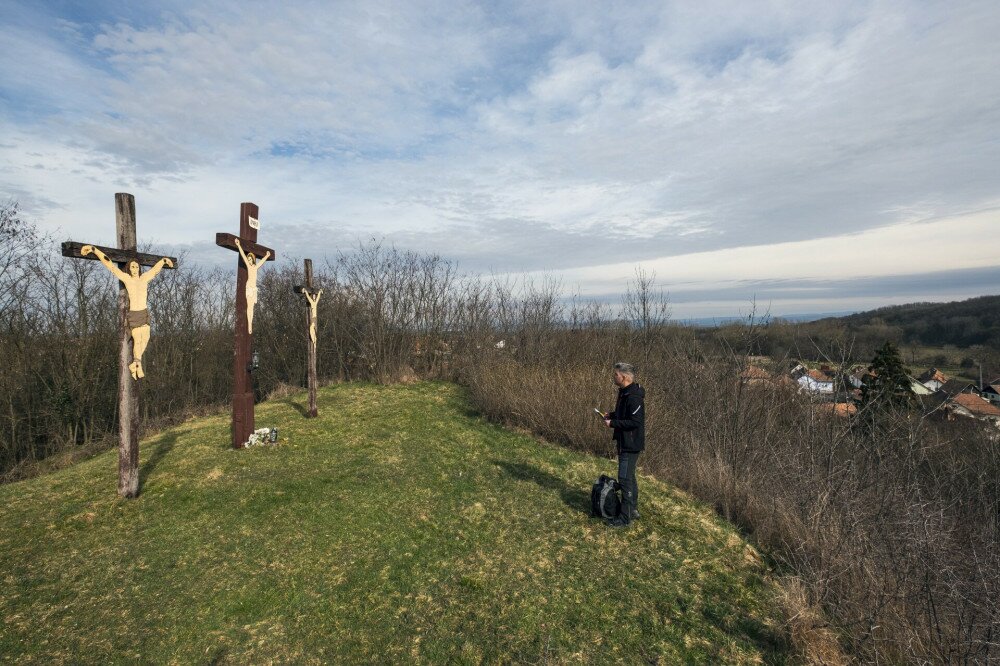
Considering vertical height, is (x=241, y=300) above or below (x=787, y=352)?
above

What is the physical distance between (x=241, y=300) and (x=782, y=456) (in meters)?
9.59

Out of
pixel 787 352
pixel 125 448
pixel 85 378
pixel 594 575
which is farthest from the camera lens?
pixel 85 378

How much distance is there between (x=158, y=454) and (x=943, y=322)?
5922 centimetres

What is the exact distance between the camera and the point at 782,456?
8.66 meters

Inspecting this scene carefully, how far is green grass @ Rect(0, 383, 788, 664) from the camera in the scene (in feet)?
12.3

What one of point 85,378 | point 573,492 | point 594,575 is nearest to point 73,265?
point 85,378

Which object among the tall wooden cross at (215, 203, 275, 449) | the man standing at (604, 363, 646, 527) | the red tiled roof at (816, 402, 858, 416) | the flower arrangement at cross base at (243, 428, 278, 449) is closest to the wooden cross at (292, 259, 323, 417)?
the flower arrangement at cross base at (243, 428, 278, 449)

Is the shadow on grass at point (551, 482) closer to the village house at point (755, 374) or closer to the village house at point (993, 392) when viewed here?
the village house at point (755, 374)

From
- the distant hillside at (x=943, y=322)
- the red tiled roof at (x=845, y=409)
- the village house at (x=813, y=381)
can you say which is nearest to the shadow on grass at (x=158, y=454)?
the village house at (x=813, y=381)

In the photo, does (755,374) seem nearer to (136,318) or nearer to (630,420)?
(630,420)

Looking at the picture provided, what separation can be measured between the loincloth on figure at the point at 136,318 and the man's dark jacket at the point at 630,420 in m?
5.67

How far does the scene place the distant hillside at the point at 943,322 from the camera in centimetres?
4069

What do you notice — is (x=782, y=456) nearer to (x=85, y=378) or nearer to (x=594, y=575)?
(x=594, y=575)

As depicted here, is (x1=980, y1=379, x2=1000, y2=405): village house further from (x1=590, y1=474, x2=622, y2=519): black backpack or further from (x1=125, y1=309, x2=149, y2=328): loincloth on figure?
(x1=125, y1=309, x2=149, y2=328): loincloth on figure
